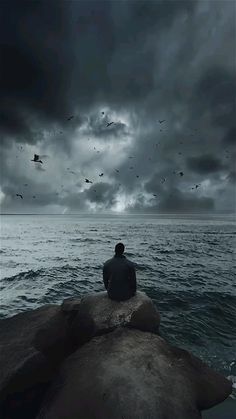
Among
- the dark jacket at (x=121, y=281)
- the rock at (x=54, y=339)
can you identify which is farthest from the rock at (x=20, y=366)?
the dark jacket at (x=121, y=281)

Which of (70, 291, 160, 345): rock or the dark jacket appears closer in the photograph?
(70, 291, 160, 345): rock

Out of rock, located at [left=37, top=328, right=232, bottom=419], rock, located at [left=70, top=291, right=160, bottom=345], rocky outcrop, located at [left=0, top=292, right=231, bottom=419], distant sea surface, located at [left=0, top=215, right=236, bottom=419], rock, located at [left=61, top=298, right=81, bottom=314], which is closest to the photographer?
rock, located at [left=37, top=328, right=232, bottom=419]

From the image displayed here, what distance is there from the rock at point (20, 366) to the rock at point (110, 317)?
1.27 m

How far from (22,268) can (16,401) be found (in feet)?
63.1

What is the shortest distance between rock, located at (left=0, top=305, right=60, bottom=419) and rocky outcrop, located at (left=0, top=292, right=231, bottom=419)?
0.02 m

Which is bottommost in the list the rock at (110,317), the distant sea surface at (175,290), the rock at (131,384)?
the distant sea surface at (175,290)

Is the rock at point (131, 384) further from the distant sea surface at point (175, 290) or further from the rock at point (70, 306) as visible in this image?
the rock at point (70, 306)

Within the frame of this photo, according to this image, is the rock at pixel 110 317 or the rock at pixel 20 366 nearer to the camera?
the rock at pixel 20 366

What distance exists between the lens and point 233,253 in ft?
102

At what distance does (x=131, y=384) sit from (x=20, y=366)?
2272mm

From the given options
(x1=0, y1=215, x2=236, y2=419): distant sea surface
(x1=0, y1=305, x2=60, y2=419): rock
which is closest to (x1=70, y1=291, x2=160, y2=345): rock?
(x1=0, y1=305, x2=60, y2=419): rock

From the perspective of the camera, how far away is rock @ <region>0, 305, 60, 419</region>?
18.6 ft

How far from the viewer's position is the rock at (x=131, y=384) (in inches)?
197

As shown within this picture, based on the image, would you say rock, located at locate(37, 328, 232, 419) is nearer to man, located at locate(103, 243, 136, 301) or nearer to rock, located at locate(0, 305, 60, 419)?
rock, located at locate(0, 305, 60, 419)
